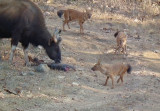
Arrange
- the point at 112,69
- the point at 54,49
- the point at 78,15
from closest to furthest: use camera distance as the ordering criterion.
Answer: the point at 112,69
the point at 54,49
the point at 78,15

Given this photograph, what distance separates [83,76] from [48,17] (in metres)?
6.30

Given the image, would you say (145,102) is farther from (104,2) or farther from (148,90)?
(104,2)

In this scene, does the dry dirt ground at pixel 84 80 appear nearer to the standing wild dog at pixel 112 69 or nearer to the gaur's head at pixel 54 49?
the standing wild dog at pixel 112 69

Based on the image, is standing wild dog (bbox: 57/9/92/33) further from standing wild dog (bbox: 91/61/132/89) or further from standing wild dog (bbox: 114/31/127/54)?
standing wild dog (bbox: 91/61/132/89)

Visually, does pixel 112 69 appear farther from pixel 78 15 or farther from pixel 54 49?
pixel 78 15

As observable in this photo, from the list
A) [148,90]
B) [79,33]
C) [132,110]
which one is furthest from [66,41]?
[132,110]

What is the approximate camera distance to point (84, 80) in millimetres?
11203

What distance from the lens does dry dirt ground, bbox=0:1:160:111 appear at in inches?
361

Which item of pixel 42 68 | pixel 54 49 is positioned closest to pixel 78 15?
pixel 54 49

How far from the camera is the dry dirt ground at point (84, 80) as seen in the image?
918 centimetres

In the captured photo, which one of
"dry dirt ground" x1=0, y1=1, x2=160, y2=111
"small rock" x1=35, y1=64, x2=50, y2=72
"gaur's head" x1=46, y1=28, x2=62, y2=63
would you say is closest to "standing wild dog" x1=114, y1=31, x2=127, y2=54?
"dry dirt ground" x1=0, y1=1, x2=160, y2=111

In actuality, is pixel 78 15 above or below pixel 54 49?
above

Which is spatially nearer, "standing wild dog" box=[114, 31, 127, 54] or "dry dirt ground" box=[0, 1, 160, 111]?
"dry dirt ground" box=[0, 1, 160, 111]

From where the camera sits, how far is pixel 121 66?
1127 centimetres
